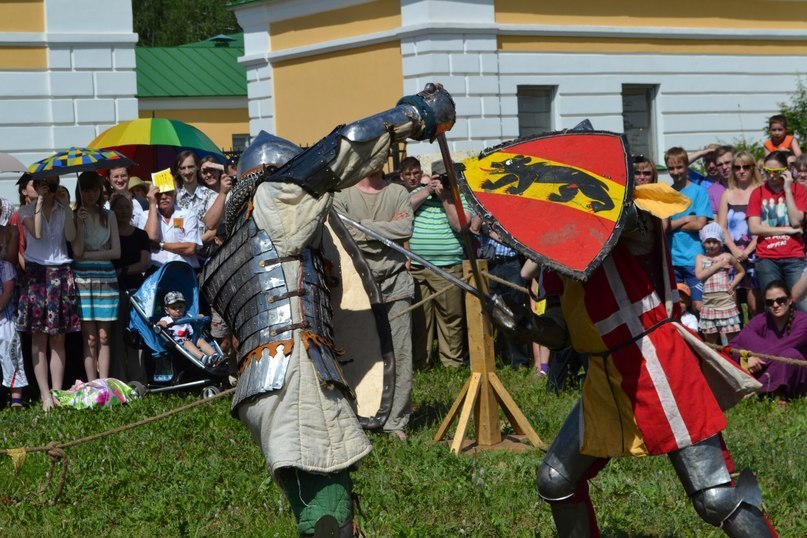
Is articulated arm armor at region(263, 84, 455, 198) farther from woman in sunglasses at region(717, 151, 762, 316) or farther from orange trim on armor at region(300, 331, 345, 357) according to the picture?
woman in sunglasses at region(717, 151, 762, 316)

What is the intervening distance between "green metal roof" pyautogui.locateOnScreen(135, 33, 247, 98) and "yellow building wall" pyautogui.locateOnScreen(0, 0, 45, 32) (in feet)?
47.6

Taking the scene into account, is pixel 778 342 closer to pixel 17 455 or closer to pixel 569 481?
pixel 569 481

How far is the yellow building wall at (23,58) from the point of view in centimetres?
1443

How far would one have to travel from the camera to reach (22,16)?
47.6ft

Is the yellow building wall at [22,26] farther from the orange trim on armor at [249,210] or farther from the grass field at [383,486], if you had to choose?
the orange trim on armor at [249,210]

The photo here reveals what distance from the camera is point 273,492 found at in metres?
6.30

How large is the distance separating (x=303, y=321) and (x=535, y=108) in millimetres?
13359

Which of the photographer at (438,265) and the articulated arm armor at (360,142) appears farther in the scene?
the photographer at (438,265)

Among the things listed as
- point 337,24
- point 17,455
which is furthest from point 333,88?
point 17,455

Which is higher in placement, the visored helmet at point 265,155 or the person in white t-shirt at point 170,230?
the visored helmet at point 265,155

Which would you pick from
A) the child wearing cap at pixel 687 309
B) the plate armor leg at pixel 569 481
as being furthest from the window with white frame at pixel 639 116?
the plate armor leg at pixel 569 481

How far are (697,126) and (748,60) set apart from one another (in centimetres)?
144

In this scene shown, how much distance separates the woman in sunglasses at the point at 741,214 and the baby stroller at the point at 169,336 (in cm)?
402

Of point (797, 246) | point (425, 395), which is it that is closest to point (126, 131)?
point (425, 395)
